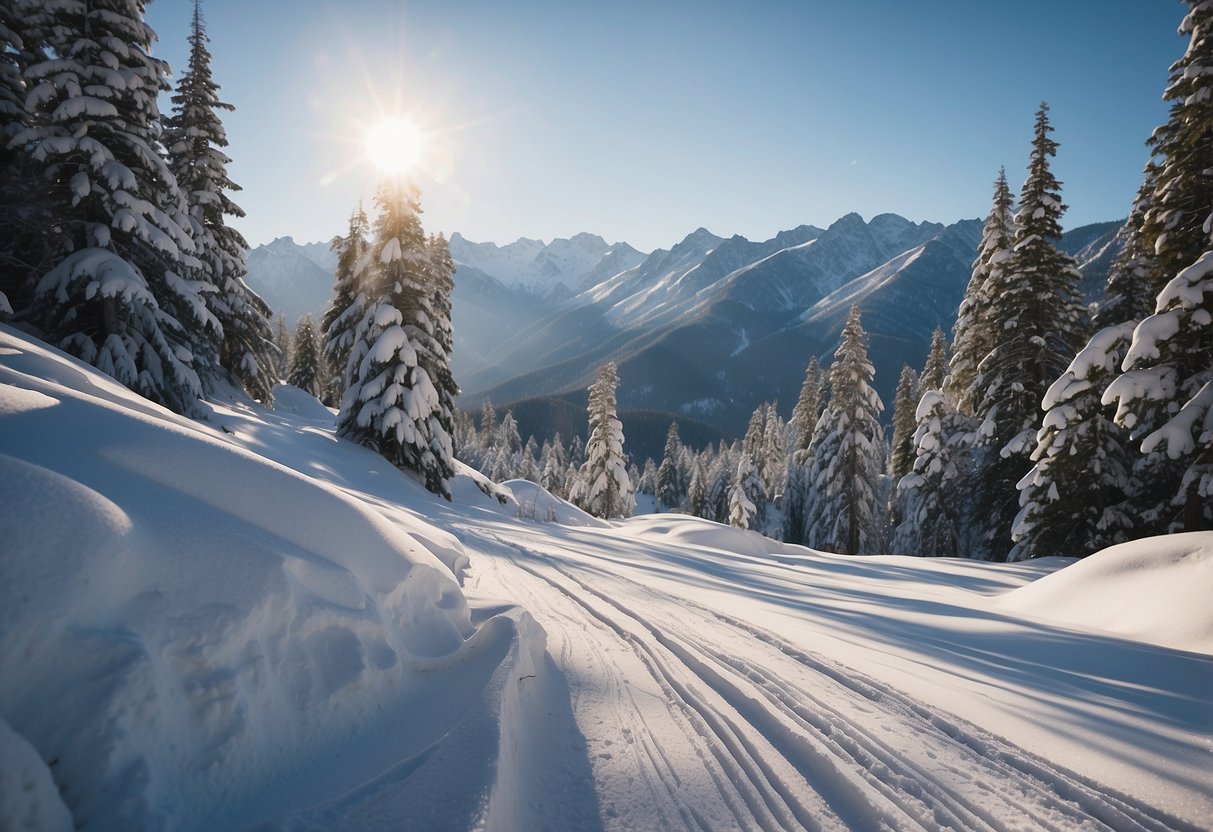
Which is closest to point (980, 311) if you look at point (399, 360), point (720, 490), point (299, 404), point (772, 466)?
point (399, 360)

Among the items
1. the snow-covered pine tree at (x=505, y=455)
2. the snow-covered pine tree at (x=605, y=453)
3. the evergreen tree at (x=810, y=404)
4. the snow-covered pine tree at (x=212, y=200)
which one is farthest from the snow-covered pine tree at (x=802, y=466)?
the snow-covered pine tree at (x=212, y=200)

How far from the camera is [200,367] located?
15.0m

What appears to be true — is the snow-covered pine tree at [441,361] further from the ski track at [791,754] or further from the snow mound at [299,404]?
A: the ski track at [791,754]

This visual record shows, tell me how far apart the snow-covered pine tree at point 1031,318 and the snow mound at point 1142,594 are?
354 inches

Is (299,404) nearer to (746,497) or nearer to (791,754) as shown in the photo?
(791,754)

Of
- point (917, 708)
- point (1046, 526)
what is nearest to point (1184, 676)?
point (917, 708)

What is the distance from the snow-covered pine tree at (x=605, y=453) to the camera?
30.6 m

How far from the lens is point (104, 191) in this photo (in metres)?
10.0

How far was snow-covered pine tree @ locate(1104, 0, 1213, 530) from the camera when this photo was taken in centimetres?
812

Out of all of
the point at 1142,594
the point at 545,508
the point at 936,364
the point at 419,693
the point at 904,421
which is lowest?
the point at 545,508

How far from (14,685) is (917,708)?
15.6ft

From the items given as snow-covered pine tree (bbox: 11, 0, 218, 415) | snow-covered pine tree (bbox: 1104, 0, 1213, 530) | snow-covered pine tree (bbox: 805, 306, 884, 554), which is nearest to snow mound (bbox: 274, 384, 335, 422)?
snow-covered pine tree (bbox: 11, 0, 218, 415)

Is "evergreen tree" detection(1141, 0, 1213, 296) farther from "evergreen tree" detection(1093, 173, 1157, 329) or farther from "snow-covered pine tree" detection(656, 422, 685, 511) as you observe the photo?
"snow-covered pine tree" detection(656, 422, 685, 511)

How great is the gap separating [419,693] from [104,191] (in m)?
13.1
